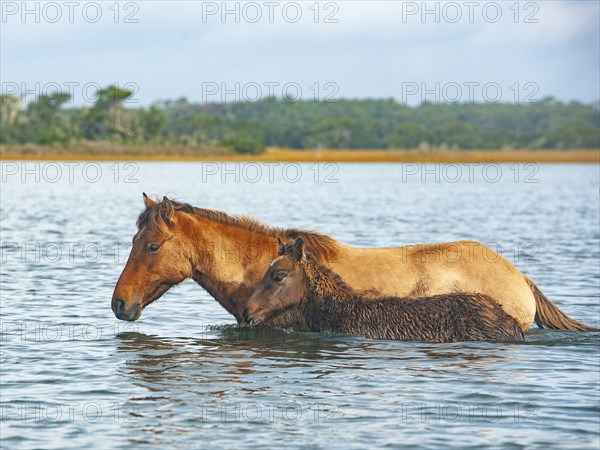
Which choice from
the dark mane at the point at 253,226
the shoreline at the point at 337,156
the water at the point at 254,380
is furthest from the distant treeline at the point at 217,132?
the dark mane at the point at 253,226

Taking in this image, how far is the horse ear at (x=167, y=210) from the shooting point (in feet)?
42.8

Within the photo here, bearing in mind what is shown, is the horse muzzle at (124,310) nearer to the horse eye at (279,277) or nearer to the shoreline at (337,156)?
the horse eye at (279,277)

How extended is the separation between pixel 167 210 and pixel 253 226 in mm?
1216

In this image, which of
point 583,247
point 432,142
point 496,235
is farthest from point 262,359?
point 432,142

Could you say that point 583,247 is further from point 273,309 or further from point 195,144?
point 195,144

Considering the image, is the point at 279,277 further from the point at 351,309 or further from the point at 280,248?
the point at 351,309

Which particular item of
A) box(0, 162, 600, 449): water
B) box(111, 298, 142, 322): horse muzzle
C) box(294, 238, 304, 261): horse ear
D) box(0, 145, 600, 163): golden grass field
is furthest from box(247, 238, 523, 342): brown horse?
box(0, 145, 600, 163): golden grass field

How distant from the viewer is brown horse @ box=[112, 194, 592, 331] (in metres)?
12.9

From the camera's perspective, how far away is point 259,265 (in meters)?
13.5

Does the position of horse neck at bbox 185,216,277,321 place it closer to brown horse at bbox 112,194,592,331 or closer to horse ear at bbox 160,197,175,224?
brown horse at bbox 112,194,592,331

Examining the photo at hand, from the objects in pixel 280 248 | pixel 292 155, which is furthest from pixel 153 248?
pixel 292 155

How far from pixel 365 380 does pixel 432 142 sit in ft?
413

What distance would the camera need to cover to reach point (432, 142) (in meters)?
135

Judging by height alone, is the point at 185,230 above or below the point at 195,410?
above
